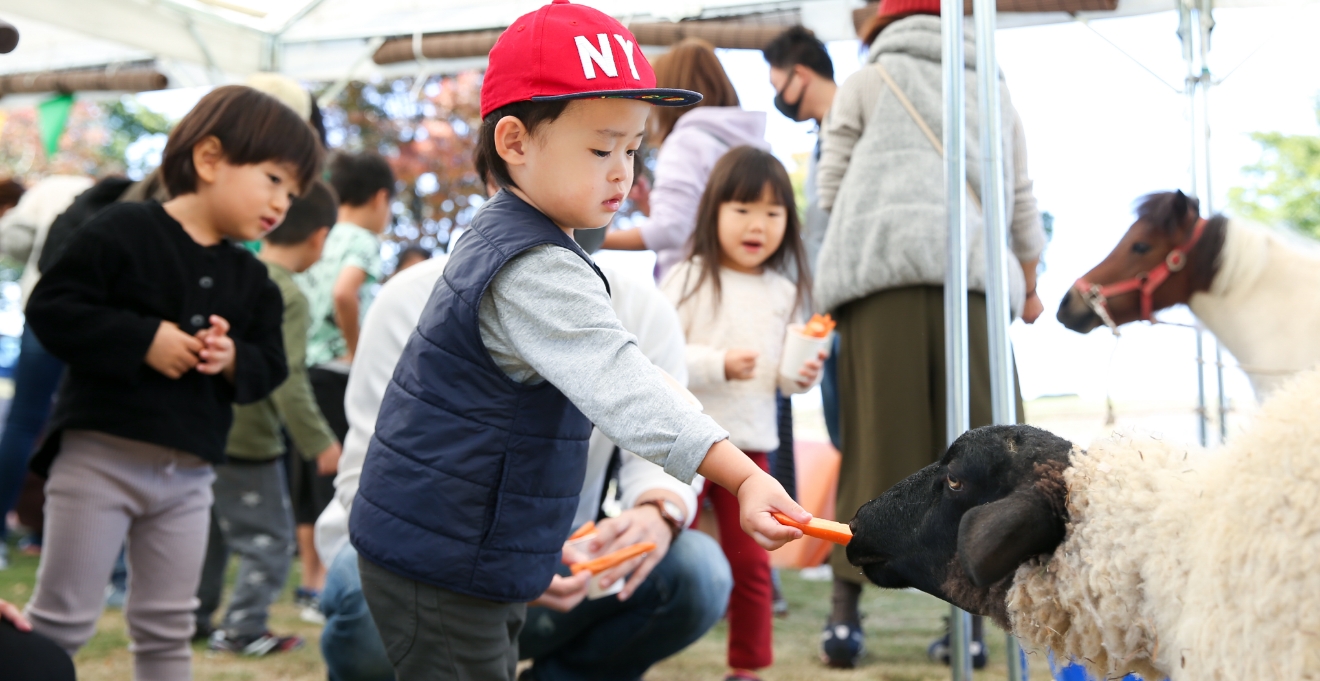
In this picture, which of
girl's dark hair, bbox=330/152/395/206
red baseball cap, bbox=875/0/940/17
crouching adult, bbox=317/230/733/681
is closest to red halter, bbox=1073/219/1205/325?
red baseball cap, bbox=875/0/940/17

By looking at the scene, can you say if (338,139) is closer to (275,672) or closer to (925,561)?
(275,672)

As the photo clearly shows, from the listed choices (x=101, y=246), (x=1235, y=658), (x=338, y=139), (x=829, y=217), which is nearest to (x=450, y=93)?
(x=338, y=139)

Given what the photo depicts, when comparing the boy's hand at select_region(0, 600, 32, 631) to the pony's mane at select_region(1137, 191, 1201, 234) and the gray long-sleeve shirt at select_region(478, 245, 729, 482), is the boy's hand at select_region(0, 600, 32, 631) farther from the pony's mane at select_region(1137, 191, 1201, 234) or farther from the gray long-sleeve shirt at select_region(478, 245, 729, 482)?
the pony's mane at select_region(1137, 191, 1201, 234)

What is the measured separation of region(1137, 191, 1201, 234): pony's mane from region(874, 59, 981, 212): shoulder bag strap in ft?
4.16

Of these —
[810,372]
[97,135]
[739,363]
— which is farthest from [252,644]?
[97,135]

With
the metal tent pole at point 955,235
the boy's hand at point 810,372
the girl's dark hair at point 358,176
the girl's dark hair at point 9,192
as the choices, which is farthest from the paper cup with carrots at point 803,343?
the girl's dark hair at point 9,192

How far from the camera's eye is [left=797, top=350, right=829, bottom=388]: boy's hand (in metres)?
2.87

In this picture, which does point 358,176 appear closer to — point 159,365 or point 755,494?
point 159,365

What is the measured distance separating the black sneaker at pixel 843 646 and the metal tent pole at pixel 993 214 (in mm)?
1149

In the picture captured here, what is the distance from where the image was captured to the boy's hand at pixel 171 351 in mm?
2082

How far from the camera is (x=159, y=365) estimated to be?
2092 mm

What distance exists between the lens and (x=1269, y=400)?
124 centimetres

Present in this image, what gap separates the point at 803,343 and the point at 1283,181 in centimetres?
1682

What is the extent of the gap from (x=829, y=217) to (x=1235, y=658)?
2.22m
